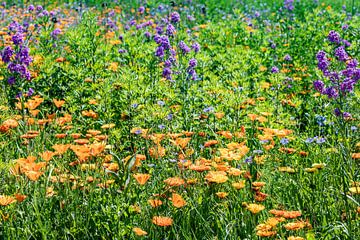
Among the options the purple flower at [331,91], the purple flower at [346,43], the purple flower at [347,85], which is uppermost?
the purple flower at [347,85]

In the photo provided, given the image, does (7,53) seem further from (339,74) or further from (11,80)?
(339,74)

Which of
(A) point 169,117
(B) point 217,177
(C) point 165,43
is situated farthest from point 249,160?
(C) point 165,43

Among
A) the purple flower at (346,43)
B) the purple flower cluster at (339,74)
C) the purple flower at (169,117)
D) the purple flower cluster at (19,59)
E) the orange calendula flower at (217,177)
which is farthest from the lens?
the purple flower at (346,43)

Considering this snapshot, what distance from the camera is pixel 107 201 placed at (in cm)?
297

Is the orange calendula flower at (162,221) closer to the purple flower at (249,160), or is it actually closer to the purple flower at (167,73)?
the purple flower at (249,160)

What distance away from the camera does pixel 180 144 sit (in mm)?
3385

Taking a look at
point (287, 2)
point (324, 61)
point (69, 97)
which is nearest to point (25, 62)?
point (69, 97)

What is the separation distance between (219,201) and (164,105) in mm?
1450

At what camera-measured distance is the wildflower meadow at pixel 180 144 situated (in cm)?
288

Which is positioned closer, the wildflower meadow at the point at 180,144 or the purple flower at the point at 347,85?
the wildflower meadow at the point at 180,144

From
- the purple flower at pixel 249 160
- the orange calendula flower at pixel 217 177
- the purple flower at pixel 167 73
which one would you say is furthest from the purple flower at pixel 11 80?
the orange calendula flower at pixel 217 177

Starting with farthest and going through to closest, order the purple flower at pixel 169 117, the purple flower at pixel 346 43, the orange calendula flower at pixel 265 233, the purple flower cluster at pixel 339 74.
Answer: the purple flower at pixel 346 43, the purple flower at pixel 169 117, the purple flower cluster at pixel 339 74, the orange calendula flower at pixel 265 233

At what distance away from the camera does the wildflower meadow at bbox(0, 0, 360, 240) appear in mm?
2877

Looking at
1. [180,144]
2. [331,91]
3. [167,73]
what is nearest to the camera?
[331,91]
